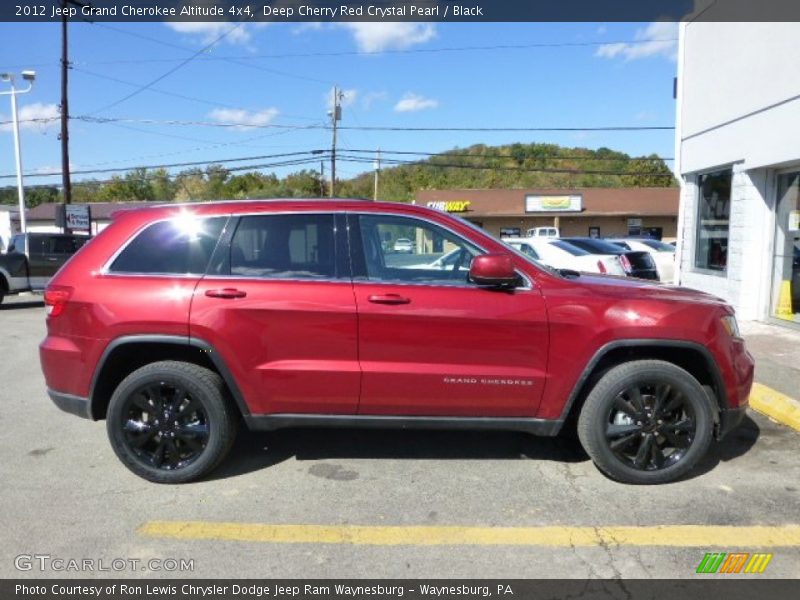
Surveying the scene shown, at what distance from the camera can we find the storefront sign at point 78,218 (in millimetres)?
20625

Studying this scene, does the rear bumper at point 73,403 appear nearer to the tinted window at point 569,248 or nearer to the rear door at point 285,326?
the rear door at point 285,326

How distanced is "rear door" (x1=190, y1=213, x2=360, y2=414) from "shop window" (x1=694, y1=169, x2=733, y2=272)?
8015 mm

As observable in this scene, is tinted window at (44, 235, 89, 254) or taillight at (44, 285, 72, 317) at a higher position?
tinted window at (44, 235, 89, 254)

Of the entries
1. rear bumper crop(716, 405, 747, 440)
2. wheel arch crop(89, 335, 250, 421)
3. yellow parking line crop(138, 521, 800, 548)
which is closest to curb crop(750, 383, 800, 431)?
rear bumper crop(716, 405, 747, 440)

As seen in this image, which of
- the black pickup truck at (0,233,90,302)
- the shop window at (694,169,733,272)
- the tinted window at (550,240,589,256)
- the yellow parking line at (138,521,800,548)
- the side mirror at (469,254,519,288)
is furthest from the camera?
the black pickup truck at (0,233,90,302)

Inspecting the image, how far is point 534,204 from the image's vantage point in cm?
4084

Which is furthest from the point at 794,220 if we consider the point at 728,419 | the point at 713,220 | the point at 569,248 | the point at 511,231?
the point at 511,231

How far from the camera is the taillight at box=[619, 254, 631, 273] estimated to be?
10.0m

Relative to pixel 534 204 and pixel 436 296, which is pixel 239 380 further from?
pixel 534 204

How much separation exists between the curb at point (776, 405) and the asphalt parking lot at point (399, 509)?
0.17m

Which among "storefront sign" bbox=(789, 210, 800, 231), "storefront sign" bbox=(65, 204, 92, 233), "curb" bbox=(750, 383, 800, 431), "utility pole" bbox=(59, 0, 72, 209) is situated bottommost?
"curb" bbox=(750, 383, 800, 431)

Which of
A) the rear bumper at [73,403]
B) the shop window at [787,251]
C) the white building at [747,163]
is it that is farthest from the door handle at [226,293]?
the shop window at [787,251]

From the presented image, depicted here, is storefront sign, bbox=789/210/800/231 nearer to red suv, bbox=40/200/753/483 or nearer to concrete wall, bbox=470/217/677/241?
red suv, bbox=40/200/753/483
